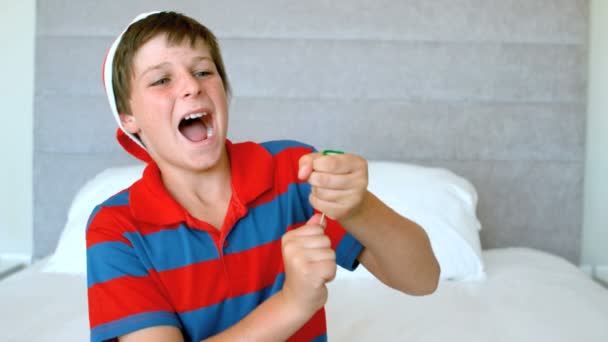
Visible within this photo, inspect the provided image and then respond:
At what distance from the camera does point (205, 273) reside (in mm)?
1060

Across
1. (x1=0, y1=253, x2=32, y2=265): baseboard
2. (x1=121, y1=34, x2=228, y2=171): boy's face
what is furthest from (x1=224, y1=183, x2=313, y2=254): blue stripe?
(x1=0, y1=253, x2=32, y2=265): baseboard

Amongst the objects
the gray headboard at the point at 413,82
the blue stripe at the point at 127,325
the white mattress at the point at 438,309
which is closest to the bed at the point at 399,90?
the gray headboard at the point at 413,82

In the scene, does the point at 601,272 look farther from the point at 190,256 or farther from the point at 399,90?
the point at 190,256

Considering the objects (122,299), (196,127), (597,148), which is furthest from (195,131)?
(597,148)

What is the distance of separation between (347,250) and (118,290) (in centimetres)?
40

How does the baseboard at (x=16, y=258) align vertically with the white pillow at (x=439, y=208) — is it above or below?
below

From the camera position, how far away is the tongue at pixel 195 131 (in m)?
1.15

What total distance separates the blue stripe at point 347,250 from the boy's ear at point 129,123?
1.42 feet

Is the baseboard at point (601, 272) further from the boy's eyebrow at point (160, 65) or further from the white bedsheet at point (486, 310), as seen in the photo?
the boy's eyebrow at point (160, 65)

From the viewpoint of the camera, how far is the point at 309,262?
867mm

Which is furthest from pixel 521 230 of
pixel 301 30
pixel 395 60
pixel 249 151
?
pixel 249 151

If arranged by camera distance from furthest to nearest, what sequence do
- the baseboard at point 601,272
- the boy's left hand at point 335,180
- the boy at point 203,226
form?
the baseboard at point 601,272
the boy at point 203,226
the boy's left hand at point 335,180

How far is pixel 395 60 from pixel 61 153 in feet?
4.25

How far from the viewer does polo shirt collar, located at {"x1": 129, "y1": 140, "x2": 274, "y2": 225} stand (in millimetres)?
1084
